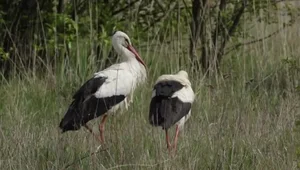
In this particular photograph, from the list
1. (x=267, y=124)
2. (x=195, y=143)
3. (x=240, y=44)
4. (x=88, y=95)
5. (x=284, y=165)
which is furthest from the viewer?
(x=240, y=44)

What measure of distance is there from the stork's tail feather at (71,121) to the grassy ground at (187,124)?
0.06 metres

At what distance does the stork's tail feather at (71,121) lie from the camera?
21.9 ft

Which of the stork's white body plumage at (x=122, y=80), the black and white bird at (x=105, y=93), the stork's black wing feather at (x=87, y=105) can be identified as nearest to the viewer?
the stork's black wing feather at (x=87, y=105)

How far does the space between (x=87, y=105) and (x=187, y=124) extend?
2.66 ft

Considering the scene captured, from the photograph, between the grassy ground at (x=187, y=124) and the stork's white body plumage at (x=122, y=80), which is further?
the stork's white body plumage at (x=122, y=80)

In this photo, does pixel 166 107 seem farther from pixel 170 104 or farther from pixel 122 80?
pixel 122 80

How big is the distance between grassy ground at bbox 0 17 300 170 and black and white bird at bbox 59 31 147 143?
0.10m

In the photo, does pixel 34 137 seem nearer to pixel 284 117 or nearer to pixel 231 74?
pixel 284 117

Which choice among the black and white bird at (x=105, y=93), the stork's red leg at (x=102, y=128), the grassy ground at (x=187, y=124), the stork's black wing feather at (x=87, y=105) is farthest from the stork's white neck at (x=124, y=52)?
the stork's red leg at (x=102, y=128)

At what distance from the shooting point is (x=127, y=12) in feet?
33.4

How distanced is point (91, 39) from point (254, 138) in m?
3.35

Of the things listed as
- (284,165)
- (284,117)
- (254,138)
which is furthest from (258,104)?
(284,165)

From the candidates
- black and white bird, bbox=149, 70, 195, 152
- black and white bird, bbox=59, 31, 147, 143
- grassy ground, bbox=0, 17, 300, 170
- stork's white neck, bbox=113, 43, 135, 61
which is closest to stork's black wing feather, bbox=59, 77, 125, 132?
black and white bird, bbox=59, 31, 147, 143

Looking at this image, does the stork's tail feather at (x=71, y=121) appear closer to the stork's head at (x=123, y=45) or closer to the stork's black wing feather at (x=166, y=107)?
the stork's black wing feather at (x=166, y=107)
